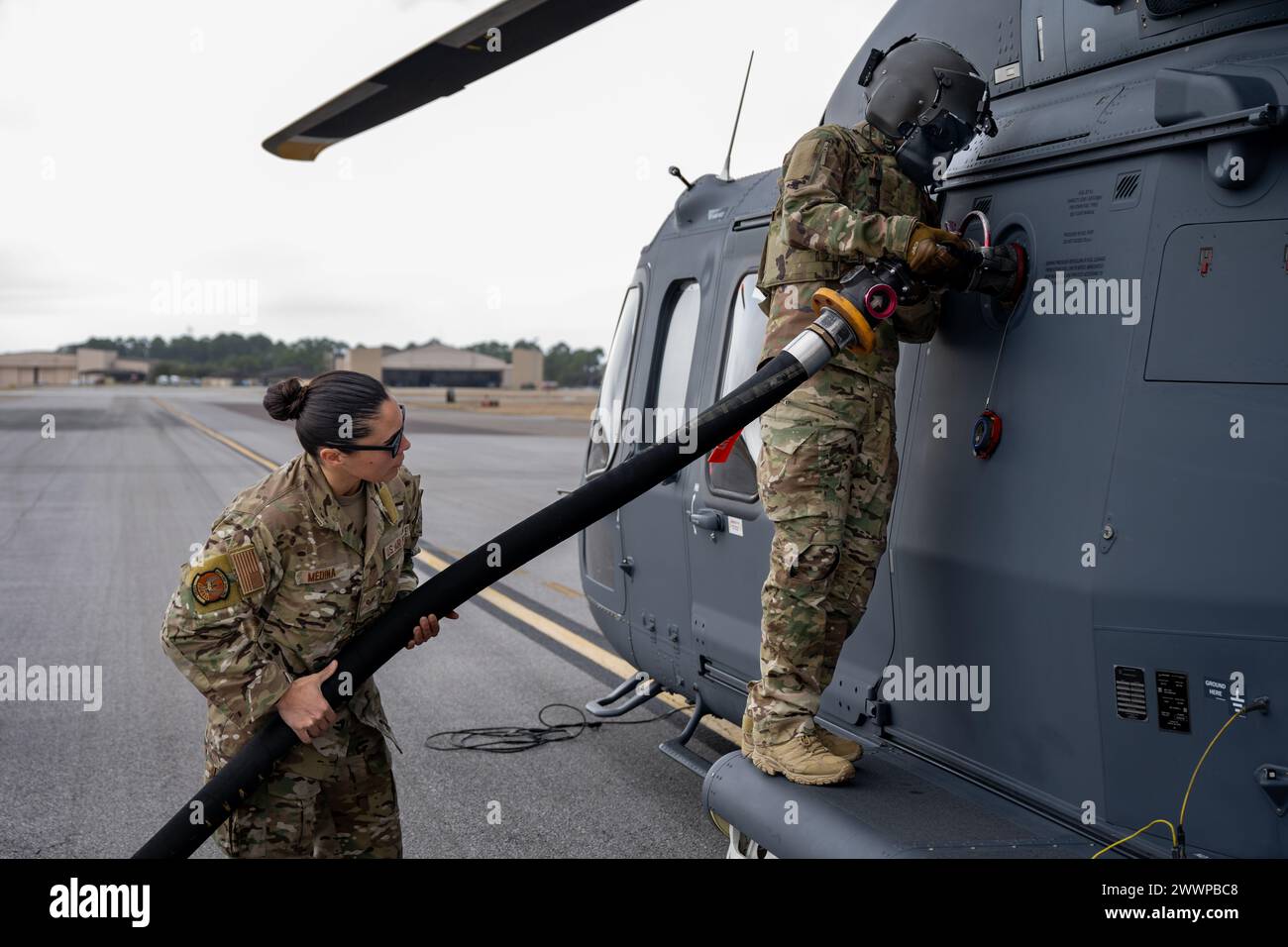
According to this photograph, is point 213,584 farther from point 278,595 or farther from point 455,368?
point 455,368

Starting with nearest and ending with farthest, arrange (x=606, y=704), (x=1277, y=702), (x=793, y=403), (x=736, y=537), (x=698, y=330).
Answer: (x=1277, y=702) < (x=793, y=403) < (x=736, y=537) < (x=698, y=330) < (x=606, y=704)

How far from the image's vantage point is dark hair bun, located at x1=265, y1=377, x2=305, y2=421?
3090mm

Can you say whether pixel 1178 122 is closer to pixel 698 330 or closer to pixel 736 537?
pixel 736 537

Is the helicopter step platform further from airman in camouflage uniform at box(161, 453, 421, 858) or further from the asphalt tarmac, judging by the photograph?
the asphalt tarmac

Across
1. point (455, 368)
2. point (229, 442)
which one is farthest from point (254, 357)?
point (229, 442)

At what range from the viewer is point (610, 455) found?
604 centimetres

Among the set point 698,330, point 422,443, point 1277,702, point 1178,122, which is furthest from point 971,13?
point 422,443

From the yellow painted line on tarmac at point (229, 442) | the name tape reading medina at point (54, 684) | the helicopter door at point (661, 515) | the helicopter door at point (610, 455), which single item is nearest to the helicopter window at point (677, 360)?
the helicopter door at point (661, 515)

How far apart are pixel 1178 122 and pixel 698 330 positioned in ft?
8.54

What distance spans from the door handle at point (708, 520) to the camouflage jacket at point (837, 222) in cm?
107

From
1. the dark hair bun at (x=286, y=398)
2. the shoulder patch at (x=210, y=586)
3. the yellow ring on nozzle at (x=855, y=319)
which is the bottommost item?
the shoulder patch at (x=210, y=586)

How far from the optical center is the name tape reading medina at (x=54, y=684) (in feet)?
22.5

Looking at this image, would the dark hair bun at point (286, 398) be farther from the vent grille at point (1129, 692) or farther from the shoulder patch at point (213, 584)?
the vent grille at point (1129, 692)

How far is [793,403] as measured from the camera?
359cm
